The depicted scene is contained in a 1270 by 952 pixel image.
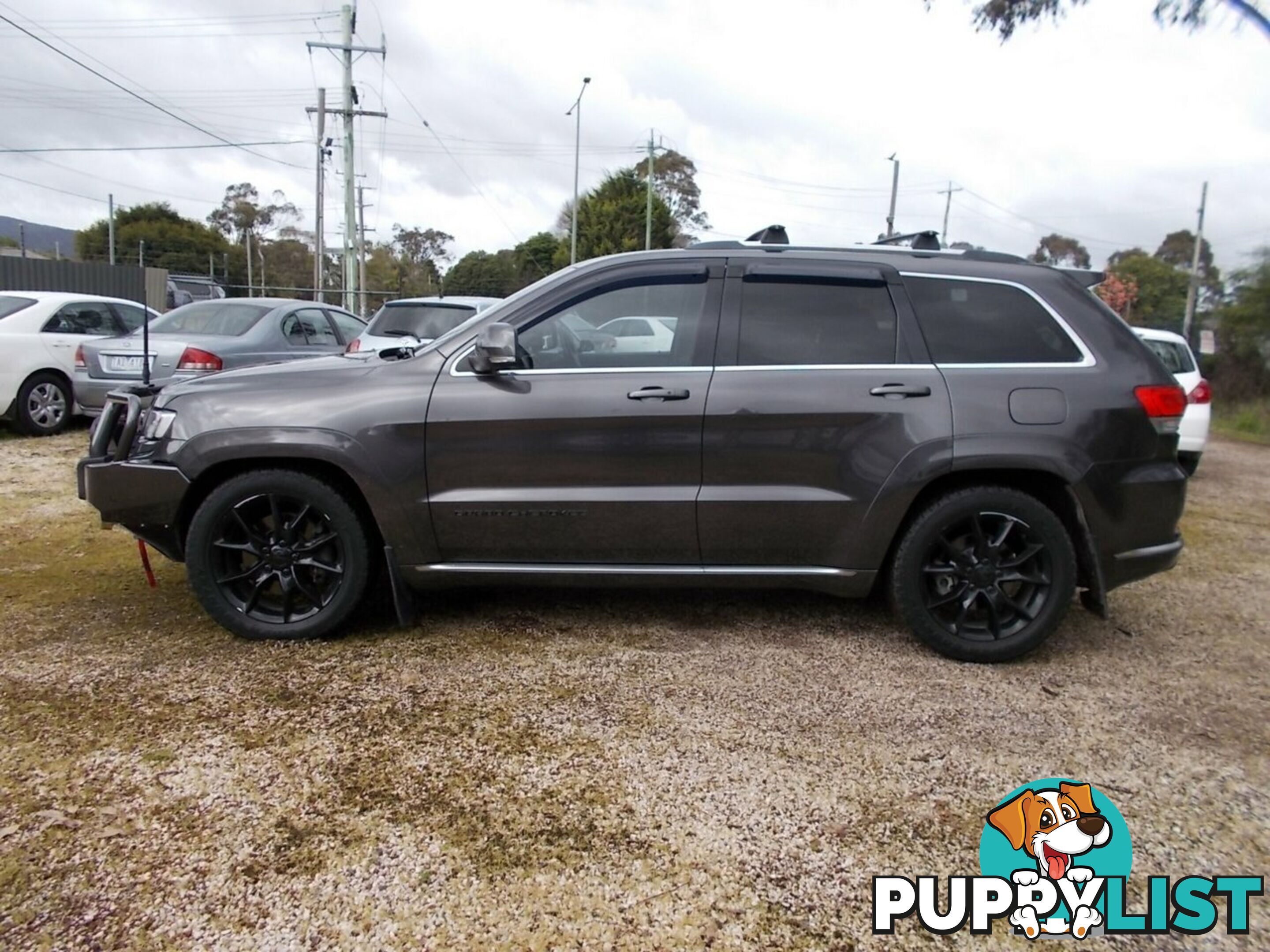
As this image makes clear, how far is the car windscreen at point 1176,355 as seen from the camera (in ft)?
27.0

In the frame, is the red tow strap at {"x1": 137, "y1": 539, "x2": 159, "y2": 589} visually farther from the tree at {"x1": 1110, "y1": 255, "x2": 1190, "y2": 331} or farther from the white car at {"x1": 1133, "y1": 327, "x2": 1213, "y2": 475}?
the tree at {"x1": 1110, "y1": 255, "x2": 1190, "y2": 331}

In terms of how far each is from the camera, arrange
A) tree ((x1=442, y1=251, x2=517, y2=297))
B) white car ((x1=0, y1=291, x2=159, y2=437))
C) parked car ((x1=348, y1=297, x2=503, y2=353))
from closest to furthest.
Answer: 1. white car ((x1=0, y1=291, x2=159, y2=437))
2. parked car ((x1=348, y1=297, x2=503, y2=353))
3. tree ((x1=442, y1=251, x2=517, y2=297))

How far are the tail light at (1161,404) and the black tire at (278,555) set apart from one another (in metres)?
3.23

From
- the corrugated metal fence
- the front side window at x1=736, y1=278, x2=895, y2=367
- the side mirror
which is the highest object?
the corrugated metal fence

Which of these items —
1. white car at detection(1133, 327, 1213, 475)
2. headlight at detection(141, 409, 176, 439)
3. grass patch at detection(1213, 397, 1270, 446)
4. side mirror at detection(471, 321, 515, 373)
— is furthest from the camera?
grass patch at detection(1213, 397, 1270, 446)

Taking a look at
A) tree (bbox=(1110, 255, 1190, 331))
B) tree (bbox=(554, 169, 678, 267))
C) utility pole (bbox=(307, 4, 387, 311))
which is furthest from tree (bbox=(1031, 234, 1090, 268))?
utility pole (bbox=(307, 4, 387, 311))

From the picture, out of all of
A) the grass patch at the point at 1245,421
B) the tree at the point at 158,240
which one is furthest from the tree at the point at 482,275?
the grass patch at the point at 1245,421

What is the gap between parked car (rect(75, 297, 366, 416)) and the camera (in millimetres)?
7605

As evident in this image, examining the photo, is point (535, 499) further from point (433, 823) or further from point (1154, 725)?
point (1154, 725)

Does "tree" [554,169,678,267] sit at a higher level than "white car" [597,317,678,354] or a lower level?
higher

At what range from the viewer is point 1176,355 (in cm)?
841

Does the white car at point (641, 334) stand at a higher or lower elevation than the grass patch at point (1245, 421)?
higher

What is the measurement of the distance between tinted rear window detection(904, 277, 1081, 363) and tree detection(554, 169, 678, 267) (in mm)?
42747

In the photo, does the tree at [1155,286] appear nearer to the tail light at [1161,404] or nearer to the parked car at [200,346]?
the parked car at [200,346]
